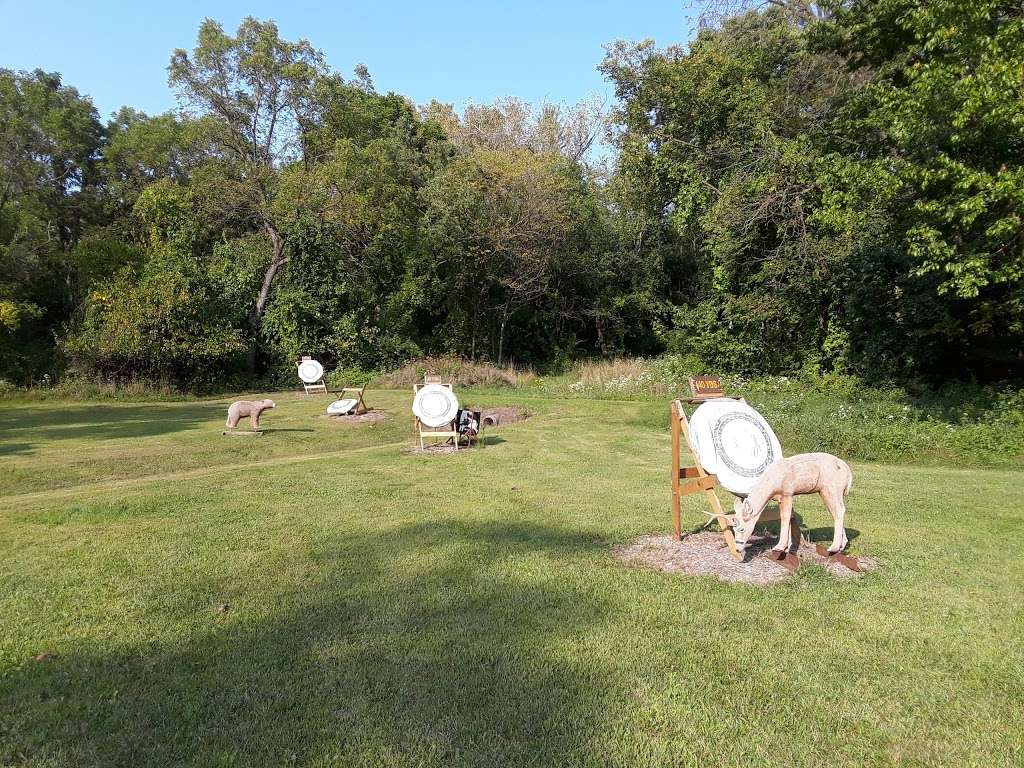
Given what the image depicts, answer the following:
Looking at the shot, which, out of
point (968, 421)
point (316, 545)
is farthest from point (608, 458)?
point (968, 421)

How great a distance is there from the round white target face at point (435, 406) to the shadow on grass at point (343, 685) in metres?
7.28

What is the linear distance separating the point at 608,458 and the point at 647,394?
999 centimetres

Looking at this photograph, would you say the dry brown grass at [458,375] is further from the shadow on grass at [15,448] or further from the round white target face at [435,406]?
the shadow on grass at [15,448]

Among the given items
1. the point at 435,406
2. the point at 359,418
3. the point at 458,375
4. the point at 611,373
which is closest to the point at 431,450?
the point at 435,406

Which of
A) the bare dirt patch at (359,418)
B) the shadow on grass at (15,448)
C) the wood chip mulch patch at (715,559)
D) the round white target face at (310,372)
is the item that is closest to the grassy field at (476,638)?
the wood chip mulch patch at (715,559)

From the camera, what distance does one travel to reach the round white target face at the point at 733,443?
215 inches

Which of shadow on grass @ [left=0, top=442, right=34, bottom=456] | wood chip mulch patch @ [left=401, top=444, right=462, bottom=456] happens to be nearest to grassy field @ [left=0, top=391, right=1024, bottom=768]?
wood chip mulch patch @ [left=401, top=444, right=462, bottom=456]

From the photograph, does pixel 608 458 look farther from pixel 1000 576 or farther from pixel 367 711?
pixel 367 711

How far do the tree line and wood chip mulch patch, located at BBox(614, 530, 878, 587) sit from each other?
10.1 metres

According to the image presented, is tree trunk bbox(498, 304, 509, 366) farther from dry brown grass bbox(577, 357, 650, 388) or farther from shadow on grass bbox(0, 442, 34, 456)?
shadow on grass bbox(0, 442, 34, 456)

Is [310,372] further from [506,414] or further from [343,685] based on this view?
[343,685]

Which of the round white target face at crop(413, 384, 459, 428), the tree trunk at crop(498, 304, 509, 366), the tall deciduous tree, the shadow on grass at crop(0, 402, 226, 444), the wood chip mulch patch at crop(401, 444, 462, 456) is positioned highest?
the tall deciduous tree

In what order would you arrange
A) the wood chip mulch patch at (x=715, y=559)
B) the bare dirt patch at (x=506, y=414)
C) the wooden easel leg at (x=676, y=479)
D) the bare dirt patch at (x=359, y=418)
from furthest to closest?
the bare dirt patch at (x=506, y=414), the bare dirt patch at (x=359, y=418), the wooden easel leg at (x=676, y=479), the wood chip mulch patch at (x=715, y=559)

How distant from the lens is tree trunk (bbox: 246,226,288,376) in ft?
89.5
